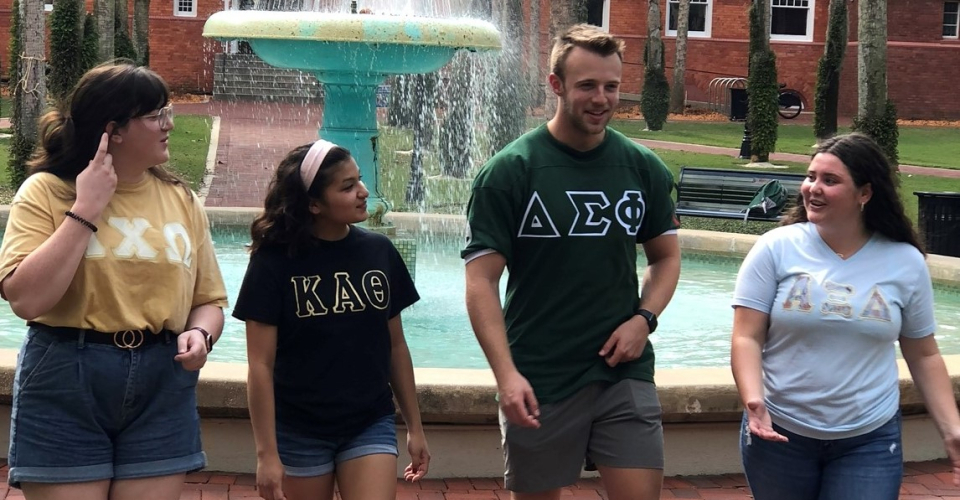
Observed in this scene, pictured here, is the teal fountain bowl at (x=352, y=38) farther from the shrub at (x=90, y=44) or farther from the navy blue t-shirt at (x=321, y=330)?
the shrub at (x=90, y=44)

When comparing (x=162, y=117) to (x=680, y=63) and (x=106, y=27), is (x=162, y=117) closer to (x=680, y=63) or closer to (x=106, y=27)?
(x=106, y=27)

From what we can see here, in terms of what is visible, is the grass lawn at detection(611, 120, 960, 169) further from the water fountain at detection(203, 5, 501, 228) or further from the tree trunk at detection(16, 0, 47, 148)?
the water fountain at detection(203, 5, 501, 228)

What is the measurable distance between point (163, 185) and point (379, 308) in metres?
0.71

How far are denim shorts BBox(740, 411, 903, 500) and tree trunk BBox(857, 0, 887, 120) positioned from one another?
12741 mm

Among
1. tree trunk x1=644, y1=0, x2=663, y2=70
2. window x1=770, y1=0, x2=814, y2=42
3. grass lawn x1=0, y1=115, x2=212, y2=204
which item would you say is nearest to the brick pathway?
grass lawn x1=0, y1=115, x2=212, y2=204

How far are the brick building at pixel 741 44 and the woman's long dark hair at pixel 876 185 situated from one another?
105ft

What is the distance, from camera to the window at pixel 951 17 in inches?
1549

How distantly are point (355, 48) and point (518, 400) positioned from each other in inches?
171

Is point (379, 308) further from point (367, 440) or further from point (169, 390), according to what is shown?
point (169, 390)

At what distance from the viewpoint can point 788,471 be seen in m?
3.86

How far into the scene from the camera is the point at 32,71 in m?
16.5

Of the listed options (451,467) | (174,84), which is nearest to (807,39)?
(174,84)

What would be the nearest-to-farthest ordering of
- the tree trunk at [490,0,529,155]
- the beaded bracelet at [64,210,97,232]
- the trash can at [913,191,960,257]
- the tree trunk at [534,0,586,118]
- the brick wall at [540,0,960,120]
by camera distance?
the beaded bracelet at [64,210,97,232]
the trash can at [913,191,960,257]
the tree trunk at [534,0,586,118]
the tree trunk at [490,0,529,155]
the brick wall at [540,0,960,120]

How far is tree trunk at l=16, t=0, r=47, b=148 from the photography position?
16297mm
